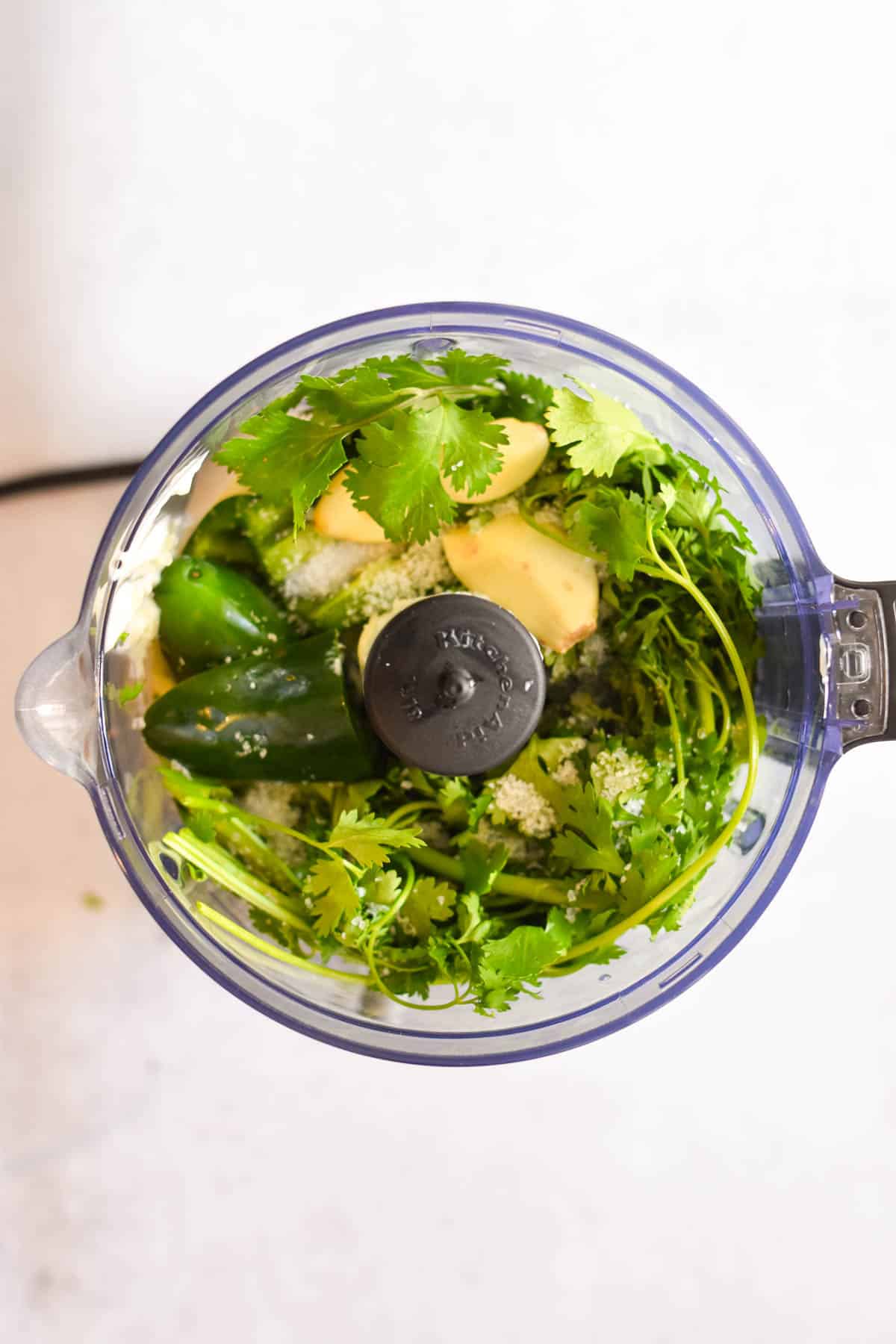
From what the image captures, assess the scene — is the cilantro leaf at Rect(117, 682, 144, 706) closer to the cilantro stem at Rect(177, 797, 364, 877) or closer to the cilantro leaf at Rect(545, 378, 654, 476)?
the cilantro stem at Rect(177, 797, 364, 877)

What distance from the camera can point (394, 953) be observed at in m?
0.81

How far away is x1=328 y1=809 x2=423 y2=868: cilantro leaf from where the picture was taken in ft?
2.48

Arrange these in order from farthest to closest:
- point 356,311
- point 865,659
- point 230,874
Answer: point 356,311
point 230,874
point 865,659

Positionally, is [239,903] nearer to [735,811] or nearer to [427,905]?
[427,905]

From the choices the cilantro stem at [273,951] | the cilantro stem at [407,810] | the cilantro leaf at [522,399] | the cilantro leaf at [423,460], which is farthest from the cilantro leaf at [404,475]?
the cilantro stem at [273,951]

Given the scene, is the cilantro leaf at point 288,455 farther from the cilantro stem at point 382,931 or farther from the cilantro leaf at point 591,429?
the cilantro stem at point 382,931

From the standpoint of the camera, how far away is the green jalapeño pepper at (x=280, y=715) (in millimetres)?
840

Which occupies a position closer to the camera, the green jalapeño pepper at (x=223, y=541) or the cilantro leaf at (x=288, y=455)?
the cilantro leaf at (x=288, y=455)

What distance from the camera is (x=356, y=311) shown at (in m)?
0.96

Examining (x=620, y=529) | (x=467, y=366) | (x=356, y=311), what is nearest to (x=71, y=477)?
(x=356, y=311)

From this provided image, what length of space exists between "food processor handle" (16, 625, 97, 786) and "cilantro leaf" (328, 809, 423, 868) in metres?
0.21

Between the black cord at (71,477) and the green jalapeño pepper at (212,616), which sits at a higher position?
the black cord at (71,477)

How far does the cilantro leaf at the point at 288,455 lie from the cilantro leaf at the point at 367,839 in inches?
8.1

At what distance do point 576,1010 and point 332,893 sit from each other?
0.22 m
